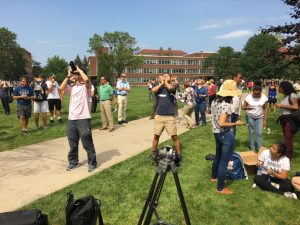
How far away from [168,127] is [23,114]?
5635mm

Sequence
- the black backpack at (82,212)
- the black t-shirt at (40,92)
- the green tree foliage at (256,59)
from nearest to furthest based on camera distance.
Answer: the black backpack at (82,212) → the black t-shirt at (40,92) → the green tree foliage at (256,59)

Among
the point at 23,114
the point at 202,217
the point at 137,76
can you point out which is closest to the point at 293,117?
the point at 202,217

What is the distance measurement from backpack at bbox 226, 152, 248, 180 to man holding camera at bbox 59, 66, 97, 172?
9.02ft

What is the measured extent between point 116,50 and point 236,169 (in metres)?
96.2

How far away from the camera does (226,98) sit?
501 cm

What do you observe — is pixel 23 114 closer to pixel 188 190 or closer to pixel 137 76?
pixel 188 190

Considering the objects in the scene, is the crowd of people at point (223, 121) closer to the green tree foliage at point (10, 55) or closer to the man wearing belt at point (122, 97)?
the man wearing belt at point (122, 97)

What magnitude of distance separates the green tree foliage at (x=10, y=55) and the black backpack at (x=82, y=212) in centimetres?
9181

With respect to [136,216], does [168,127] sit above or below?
above

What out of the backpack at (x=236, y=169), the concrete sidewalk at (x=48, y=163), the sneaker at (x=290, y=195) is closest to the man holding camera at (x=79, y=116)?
the concrete sidewalk at (x=48, y=163)

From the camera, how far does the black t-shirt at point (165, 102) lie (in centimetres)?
665

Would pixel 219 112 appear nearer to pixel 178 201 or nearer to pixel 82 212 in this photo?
pixel 178 201

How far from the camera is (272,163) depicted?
5.44 meters

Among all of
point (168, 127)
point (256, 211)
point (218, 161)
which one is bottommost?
point (256, 211)
